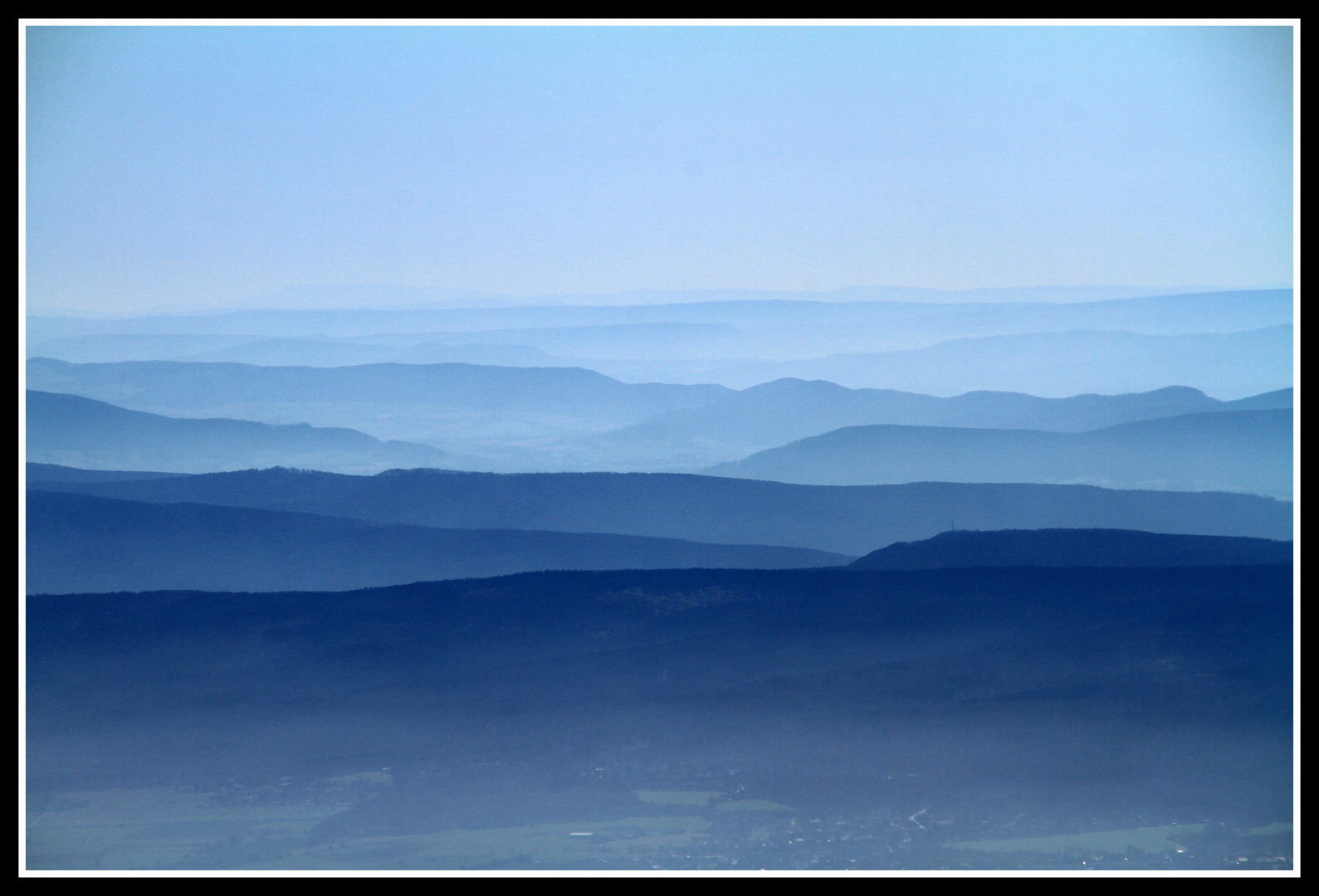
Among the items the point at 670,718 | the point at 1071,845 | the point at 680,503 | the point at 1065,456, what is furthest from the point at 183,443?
the point at 1071,845

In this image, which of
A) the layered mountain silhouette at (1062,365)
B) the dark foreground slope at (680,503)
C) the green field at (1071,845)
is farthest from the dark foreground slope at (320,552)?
the green field at (1071,845)

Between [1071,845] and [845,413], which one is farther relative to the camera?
[845,413]

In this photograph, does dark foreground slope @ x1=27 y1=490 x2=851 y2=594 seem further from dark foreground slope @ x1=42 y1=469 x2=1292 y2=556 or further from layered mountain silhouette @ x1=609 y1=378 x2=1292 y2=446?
layered mountain silhouette @ x1=609 y1=378 x2=1292 y2=446

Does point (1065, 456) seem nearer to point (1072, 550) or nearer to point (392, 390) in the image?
point (1072, 550)

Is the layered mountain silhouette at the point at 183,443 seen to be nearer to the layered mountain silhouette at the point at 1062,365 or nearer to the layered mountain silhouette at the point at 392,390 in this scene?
the layered mountain silhouette at the point at 392,390

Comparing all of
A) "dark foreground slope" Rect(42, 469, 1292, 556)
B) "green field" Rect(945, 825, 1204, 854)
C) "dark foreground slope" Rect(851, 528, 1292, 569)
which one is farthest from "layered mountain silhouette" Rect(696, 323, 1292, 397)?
"green field" Rect(945, 825, 1204, 854)

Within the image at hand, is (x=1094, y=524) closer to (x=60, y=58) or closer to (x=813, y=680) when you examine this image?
(x=813, y=680)
